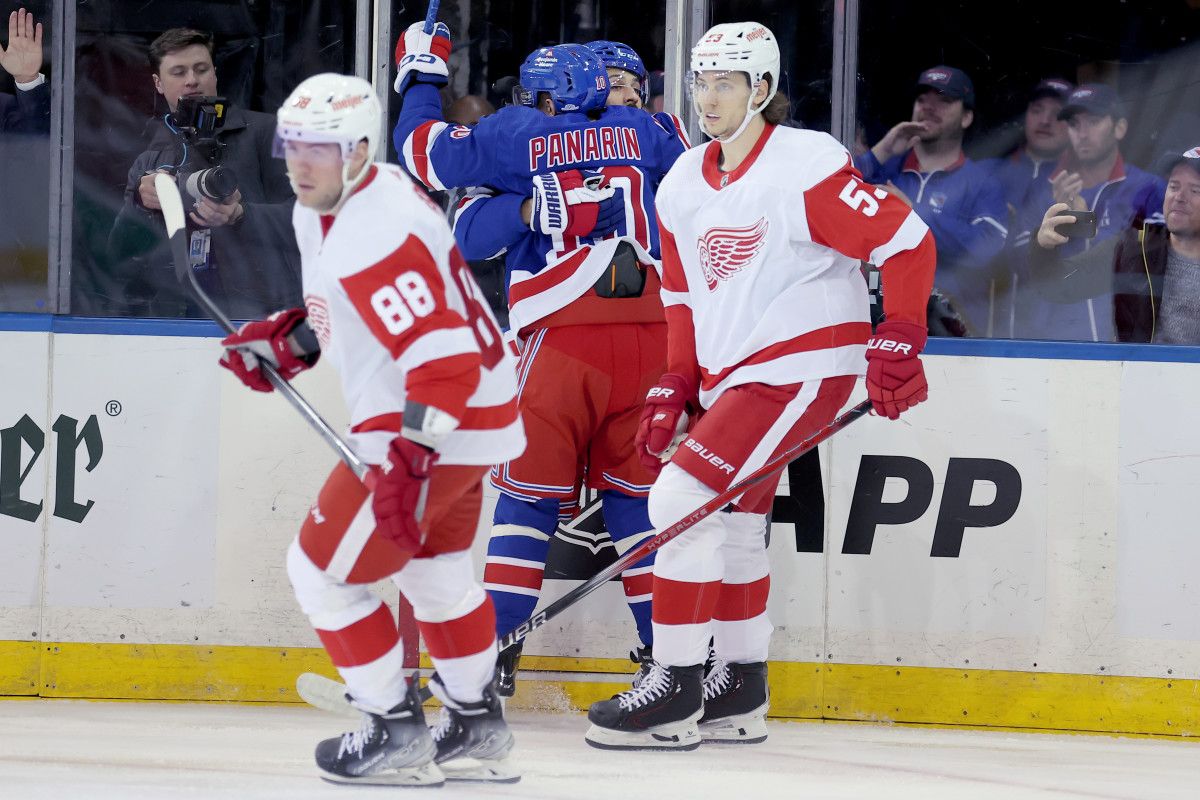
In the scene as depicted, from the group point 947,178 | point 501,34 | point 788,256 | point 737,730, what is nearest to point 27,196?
point 501,34

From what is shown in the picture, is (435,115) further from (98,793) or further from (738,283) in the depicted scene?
(98,793)

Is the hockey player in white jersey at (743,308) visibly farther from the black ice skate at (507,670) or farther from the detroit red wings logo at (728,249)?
the black ice skate at (507,670)

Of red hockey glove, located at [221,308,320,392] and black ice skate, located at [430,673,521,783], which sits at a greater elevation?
red hockey glove, located at [221,308,320,392]

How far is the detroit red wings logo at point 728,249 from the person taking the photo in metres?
3.11

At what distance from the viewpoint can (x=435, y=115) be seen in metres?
3.47

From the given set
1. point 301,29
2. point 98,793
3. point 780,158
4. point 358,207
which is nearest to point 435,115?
point 301,29

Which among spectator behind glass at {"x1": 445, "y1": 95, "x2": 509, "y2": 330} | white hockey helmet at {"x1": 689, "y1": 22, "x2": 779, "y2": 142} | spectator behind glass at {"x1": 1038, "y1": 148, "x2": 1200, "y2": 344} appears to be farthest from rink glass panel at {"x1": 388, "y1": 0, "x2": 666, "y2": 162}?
spectator behind glass at {"x1": 1038, "y1": 148, "x2": 1200, "y2": 344}

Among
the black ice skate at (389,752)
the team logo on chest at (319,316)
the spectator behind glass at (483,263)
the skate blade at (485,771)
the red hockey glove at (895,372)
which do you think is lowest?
the skate blade at (485,771)

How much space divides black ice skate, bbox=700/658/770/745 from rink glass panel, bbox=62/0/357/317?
147cm

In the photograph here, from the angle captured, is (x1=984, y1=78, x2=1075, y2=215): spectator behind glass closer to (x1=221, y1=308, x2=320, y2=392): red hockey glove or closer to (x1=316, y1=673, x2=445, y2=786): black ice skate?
(x1=221, y1=308, x2=320, y2=392): red hockey glove

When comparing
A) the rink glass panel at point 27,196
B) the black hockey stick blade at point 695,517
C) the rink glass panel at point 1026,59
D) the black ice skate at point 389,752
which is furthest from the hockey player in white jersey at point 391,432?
the rink glass panel at point 1026,59

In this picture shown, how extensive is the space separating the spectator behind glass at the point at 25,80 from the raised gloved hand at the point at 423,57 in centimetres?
84

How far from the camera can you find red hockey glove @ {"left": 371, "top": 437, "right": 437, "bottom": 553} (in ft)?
7.87

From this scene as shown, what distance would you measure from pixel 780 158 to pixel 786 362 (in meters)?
0.40
